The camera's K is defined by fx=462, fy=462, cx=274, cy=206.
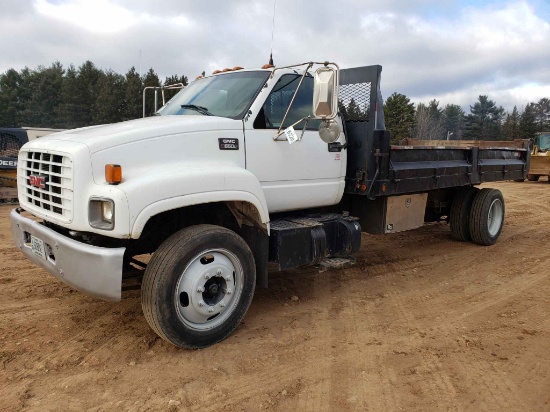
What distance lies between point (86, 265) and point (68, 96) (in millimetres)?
39943

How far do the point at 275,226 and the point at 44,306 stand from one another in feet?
7.81

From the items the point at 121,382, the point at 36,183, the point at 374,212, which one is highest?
the point at 36,183

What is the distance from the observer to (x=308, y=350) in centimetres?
372

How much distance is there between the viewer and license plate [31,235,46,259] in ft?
11.9

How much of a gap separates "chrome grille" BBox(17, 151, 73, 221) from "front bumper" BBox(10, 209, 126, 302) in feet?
0.66

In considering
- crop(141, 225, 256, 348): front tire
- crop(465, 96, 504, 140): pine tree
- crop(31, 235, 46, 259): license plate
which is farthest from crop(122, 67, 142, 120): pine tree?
crop(465, 96, 504, 140): pine tree

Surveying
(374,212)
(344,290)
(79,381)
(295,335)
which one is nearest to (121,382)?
(79,381)

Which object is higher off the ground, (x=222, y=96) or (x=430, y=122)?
(x=430, y=122)

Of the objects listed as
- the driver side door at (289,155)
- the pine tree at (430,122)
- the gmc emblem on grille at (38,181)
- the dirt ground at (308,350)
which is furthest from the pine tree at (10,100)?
the driver side door at (289,155)

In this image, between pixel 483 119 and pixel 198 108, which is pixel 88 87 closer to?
pixel 198 108

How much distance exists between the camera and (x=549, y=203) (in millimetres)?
13562

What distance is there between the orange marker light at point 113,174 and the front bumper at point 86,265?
477mm

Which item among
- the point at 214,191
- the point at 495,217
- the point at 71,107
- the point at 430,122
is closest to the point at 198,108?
the point at 214,191

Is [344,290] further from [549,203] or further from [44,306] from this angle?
[549,203]
